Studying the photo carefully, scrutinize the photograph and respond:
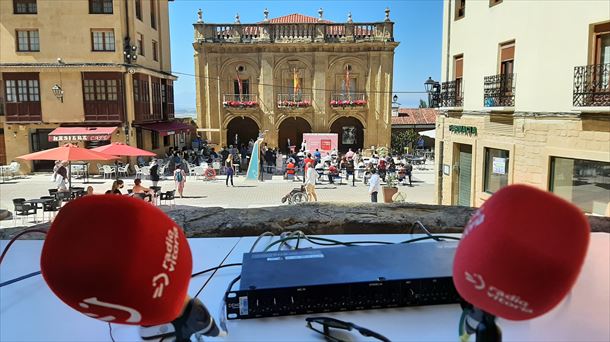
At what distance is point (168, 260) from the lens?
3.08ft

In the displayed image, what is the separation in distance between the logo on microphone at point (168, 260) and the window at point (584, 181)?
8.74 metres

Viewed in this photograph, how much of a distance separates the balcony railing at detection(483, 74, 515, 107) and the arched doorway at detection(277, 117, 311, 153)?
17.8 metres

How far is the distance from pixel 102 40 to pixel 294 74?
33.3 ft

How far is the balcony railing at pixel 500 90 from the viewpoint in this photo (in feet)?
33.2

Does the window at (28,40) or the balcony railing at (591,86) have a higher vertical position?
the window at (28,40)

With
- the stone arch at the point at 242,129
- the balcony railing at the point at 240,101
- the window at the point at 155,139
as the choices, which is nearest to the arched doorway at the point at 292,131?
the stone arch at the point at 242,129

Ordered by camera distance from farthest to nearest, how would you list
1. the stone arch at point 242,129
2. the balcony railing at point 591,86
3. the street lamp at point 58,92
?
the stone arch at point 242,129 → the street lamp at point 58,92 → the balcony railing at point 591,86

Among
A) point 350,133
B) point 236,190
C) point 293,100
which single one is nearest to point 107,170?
point 236,190

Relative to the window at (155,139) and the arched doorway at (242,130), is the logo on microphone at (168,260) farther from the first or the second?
the arched doorway at (242,130)

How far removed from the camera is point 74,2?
19.1 metres

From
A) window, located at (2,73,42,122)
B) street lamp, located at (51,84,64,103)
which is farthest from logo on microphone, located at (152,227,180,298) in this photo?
window, located at (2,73,42,122)

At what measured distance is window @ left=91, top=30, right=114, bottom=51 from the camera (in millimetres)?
19547

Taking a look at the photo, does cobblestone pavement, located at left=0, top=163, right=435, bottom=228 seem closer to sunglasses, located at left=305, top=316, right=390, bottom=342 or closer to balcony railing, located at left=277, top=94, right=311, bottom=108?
balcony railing, located at left=277, top=94, right=311, bottom=108

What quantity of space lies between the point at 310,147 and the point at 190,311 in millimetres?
23053
